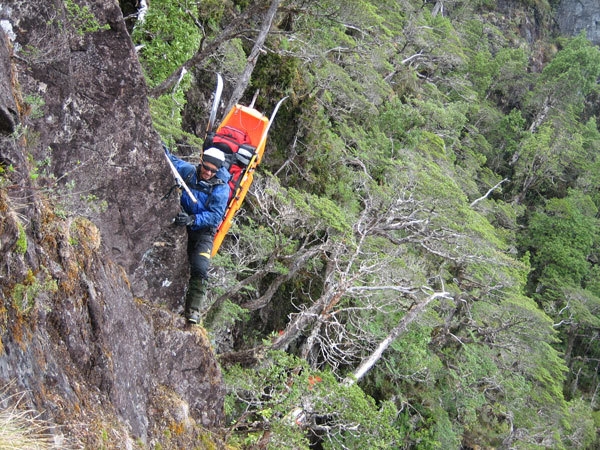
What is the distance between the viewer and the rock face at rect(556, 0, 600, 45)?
54.1m

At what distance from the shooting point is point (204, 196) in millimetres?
6703

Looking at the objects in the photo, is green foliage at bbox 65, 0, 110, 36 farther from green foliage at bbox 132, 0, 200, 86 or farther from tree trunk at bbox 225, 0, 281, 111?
tree trunk at bbox 225, 0, 281, 111

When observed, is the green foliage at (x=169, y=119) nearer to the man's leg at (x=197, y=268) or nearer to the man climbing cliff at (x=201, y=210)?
the man climbing cliff at (x=201, y=210)

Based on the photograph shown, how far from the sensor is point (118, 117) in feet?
19.0

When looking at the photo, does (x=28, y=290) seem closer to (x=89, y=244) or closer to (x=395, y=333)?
(x=89, y=244)

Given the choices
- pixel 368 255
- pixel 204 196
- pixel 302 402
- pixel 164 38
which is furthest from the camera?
pixel 368 255

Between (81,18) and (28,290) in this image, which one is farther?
(81,18)

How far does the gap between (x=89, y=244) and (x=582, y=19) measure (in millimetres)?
59477

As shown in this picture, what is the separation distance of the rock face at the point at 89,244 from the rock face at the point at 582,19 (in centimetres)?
5728

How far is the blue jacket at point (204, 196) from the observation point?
6.59 meters

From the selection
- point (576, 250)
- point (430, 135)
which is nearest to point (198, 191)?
point (430, 135)

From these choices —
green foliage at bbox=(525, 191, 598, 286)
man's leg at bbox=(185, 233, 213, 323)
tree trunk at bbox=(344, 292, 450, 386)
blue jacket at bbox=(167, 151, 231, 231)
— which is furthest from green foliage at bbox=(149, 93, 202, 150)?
green foliage at bbox=(525, 191, 598, 286)

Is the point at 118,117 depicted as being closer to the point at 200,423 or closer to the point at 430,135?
the point at 200,423

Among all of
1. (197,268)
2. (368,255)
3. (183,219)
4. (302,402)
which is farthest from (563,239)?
(183,219)
